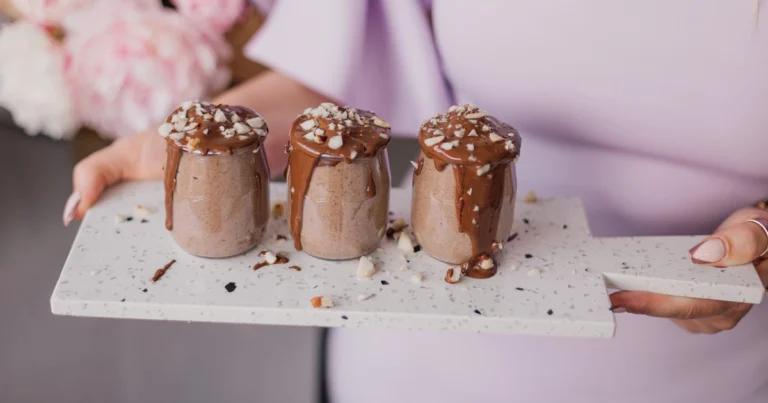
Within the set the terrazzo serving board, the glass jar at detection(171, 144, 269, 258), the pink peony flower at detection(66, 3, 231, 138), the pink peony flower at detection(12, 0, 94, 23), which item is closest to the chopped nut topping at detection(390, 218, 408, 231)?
the terrazzo serving board

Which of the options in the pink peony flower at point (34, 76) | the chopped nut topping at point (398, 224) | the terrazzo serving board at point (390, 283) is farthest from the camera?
the pink peony flower at point (34, 76)

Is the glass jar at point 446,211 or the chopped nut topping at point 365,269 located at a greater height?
the glass jar at point 446,211

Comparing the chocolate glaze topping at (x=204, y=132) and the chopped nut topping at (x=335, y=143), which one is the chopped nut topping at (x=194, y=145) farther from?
the chopped nut topping at (x=335, y=143)

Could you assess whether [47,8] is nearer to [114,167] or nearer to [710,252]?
[114,167]

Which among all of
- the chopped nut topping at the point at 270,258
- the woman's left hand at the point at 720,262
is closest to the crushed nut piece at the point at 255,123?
the chopped nut topping at the point at 270,258

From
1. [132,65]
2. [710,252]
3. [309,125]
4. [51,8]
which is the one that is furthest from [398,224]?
[51,8]
